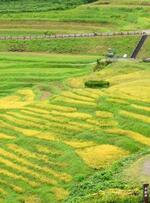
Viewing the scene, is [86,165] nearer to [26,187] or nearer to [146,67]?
[26,187]

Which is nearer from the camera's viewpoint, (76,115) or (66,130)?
(66,130)

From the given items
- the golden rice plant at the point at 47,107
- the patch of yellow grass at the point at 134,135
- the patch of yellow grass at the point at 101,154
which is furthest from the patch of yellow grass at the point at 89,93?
the patch of yellow grass at the point at 101,154

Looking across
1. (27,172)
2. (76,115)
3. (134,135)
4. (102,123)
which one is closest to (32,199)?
(27,172)

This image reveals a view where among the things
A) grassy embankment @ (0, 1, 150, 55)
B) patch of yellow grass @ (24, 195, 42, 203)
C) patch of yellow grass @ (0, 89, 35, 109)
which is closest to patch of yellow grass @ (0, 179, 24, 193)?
patch of yellow grass @ (24, 195, 42, 203)

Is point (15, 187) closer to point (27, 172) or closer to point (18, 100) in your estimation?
point (27, 172)

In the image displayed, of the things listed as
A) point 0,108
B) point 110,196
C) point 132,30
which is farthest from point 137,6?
point 110,196

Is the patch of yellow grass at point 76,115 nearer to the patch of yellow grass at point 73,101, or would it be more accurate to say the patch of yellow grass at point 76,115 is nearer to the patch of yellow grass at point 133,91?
the patch of yellow grass at point 73,101

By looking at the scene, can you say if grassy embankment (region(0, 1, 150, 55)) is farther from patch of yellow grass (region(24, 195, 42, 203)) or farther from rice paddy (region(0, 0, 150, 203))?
patch of yellow grass (region(24, 195, 42, 203))
